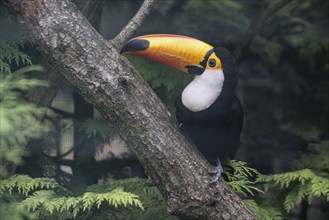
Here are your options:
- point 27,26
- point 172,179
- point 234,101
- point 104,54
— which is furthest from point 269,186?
point 27,26

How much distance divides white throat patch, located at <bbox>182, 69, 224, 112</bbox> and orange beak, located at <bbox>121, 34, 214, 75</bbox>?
4cm

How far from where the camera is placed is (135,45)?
204cm

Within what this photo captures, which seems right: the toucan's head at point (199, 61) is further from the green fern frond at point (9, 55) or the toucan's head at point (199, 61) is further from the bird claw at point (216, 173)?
the green fern frond at point (9, 55)

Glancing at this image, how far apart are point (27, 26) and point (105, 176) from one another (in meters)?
1.07

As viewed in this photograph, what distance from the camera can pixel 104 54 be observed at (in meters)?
1.96

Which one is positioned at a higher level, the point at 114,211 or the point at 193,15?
the point at 193,15

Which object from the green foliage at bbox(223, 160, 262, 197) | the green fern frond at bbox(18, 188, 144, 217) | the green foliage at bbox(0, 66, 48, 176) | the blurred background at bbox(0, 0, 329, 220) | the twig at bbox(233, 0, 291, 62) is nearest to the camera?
the green foliage at bbox(0, 66, 48, 176)

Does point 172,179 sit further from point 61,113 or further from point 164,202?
point 61,113

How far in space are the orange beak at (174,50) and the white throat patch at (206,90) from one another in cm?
4

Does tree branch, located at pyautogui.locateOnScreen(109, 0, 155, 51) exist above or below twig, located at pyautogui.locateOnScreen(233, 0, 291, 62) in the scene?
below

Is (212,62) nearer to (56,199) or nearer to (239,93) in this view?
(56,199)

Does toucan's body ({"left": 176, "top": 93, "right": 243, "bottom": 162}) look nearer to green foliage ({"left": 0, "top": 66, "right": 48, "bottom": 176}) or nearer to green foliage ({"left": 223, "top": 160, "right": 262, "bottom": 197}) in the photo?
green foliage ({"left": 223, "top": 160, "right": 262, "bottom": 197})

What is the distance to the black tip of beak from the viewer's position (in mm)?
2039

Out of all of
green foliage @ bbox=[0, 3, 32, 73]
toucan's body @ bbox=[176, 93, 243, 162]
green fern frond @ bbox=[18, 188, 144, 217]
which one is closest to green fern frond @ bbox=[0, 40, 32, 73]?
green foliage @ bbox=[0, 3, 32, 73]
